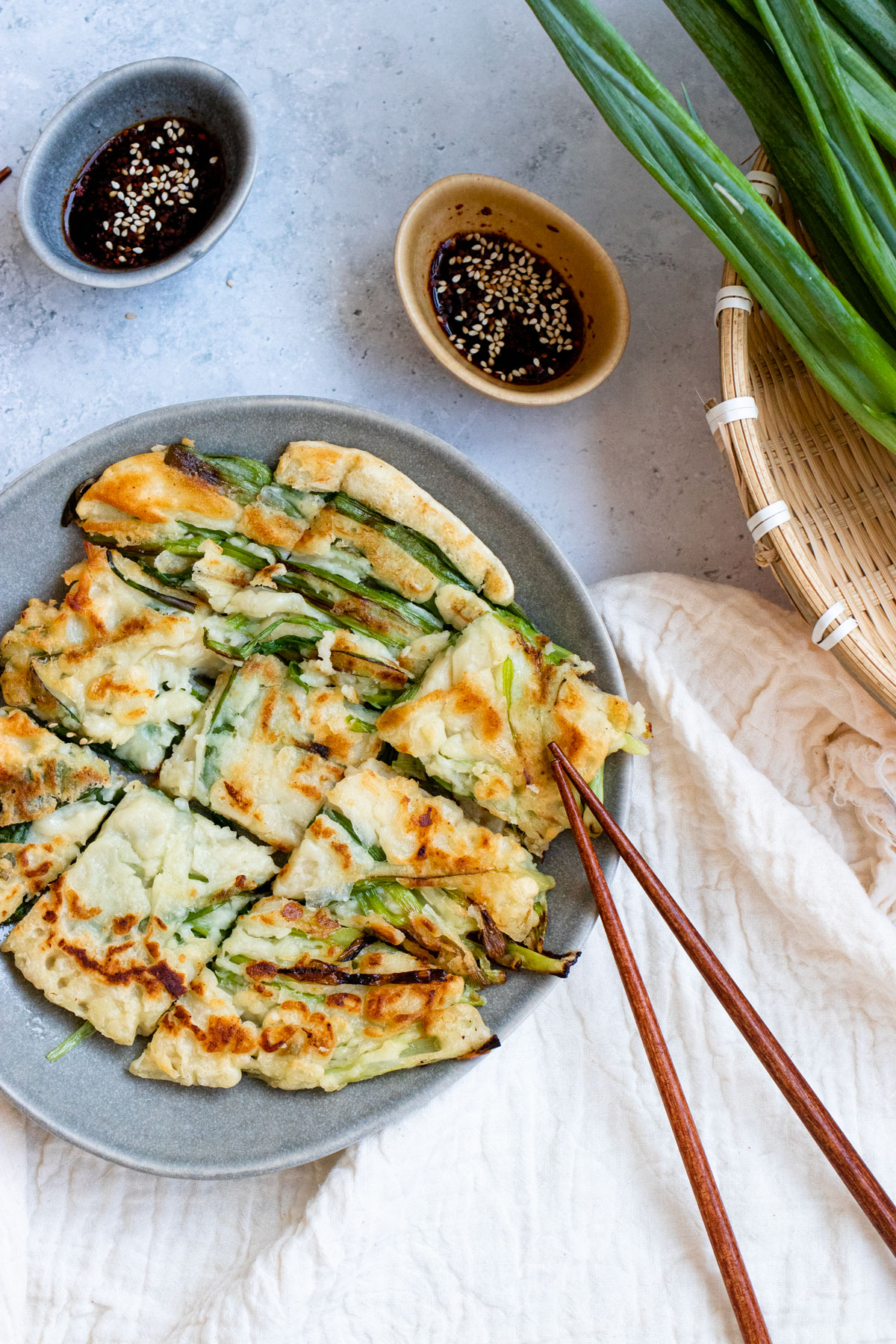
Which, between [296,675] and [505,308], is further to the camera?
[505,308]

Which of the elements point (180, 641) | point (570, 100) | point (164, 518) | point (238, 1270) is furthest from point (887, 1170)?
point (570, 100)

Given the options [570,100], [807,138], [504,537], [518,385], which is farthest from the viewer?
[570,100]

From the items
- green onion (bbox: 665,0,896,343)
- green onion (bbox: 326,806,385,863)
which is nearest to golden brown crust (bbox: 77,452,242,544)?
green onion (bbox: 326,806,385,863)

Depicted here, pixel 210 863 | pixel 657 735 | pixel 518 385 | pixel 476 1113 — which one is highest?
pixel 518 385

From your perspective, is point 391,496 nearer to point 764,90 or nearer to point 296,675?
point 296,675

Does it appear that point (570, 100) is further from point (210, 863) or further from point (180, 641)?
point (210, 863)

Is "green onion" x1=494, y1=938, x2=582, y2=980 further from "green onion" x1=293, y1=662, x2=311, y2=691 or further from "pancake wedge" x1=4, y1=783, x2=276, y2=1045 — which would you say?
"green onion" x1=293, y1=662, x2=311, y2=691

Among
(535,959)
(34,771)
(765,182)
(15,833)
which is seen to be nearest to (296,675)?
(34,771)
